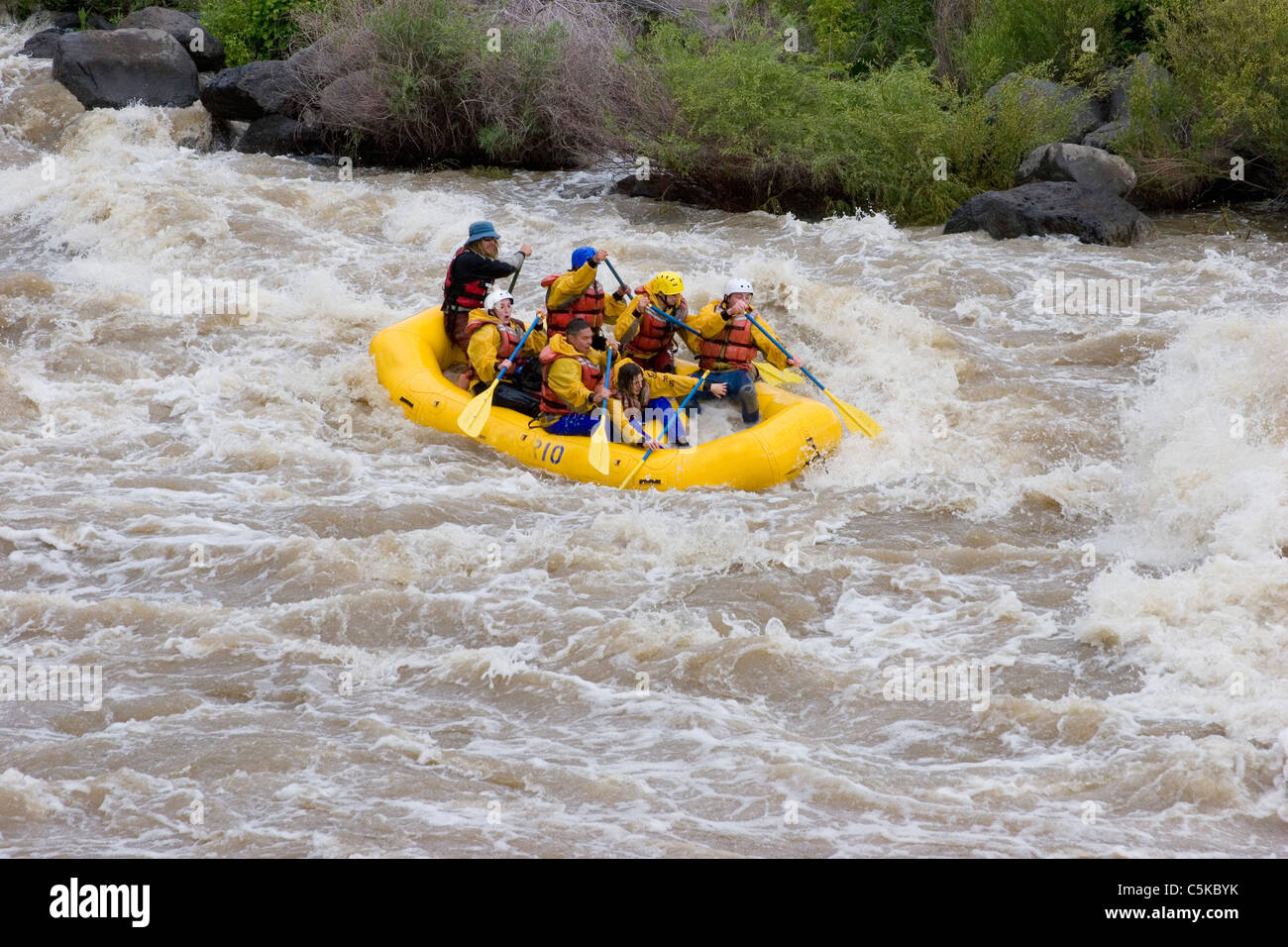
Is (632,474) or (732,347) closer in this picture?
(632,474)

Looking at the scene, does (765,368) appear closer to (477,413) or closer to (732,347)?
(732,347)

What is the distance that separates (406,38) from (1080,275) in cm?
808

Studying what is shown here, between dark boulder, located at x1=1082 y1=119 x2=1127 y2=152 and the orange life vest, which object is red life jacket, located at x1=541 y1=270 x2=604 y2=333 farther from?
dark boulder, located at x1=1082 y1=119 x2=1127 y2=152

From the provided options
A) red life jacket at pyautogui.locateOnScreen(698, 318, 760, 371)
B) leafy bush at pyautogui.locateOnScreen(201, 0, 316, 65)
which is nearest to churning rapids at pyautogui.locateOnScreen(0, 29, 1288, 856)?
red life jacket at pyautogui.locateOnScreen(698, 318, 760, 371)

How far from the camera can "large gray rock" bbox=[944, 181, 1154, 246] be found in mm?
11219

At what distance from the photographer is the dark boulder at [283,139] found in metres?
15.2

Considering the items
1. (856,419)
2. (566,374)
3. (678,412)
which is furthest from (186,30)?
(856,419)

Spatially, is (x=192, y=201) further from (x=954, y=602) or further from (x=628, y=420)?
(x=954, y=602)

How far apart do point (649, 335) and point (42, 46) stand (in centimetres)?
1247

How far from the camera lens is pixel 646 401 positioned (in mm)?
7723

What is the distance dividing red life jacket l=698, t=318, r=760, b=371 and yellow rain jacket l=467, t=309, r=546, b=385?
1020 millimetres

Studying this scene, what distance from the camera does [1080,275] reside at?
34.0 feet

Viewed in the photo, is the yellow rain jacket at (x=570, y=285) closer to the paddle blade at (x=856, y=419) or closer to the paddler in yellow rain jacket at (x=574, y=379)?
the paddler in yellow rain jacket at (x=574, y=379)
